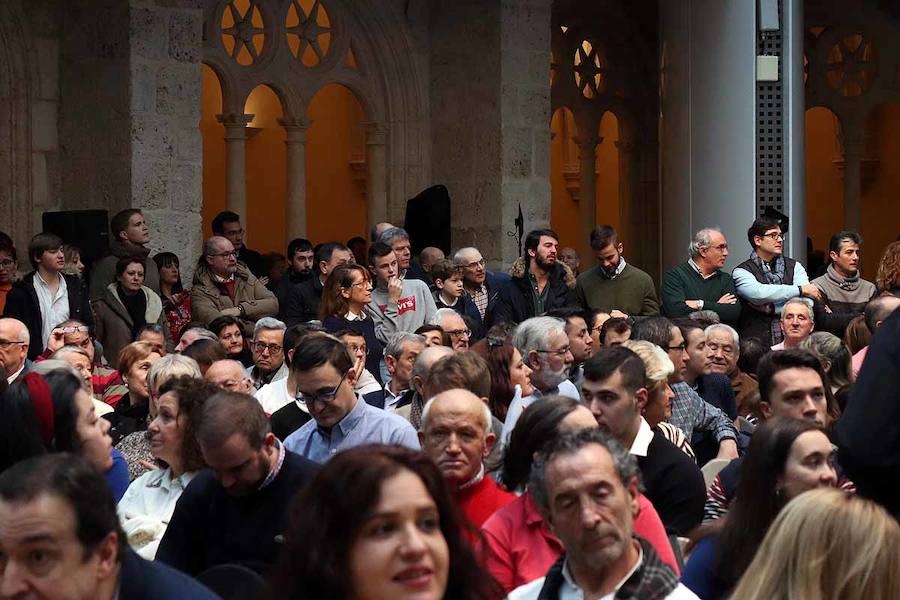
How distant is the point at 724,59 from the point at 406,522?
11196mm

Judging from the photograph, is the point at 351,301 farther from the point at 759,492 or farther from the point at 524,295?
the point at 759,492

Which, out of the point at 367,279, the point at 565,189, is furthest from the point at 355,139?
the point at 367,279

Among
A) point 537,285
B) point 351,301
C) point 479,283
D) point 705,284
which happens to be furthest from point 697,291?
point 351,301

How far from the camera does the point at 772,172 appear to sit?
1348cm

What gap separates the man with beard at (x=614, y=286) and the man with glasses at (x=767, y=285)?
55 cm

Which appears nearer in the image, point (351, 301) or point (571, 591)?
point (571, 591)

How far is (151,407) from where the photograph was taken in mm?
6684

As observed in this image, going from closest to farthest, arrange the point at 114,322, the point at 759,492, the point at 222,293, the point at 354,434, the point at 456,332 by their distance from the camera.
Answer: the point at 759,492 → the point at 354,434 → the point at 456,332 → the point at 114,322 → the point at 222,293

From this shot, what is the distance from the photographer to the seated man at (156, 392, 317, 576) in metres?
4.62

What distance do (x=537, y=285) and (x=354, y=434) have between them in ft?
16.6

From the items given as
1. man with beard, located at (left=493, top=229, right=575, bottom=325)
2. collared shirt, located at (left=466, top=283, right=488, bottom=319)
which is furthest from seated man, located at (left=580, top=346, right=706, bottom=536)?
collared shirt, located at (left=466, top=283, right=488, bottom=319)

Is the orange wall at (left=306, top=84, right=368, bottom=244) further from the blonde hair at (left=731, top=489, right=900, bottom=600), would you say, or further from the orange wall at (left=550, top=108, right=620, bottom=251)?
the blonde hair at (left=731, top=489, right=900, bottom=600)

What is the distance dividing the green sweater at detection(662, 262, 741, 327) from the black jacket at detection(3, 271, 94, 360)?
11.4ft

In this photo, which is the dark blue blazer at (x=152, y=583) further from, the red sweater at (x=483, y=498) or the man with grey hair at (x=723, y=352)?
the man with grey hair at (x=723, y=352)
